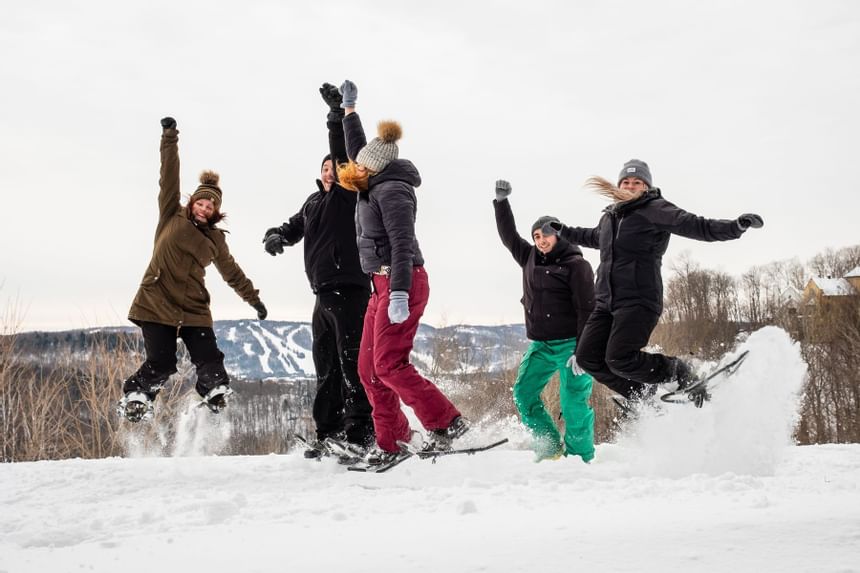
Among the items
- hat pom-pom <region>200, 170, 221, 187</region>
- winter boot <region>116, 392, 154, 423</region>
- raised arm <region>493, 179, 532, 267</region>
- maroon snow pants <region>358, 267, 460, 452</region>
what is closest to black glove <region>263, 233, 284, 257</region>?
hat pom-pom <region>200, 170, 221, 187</region>

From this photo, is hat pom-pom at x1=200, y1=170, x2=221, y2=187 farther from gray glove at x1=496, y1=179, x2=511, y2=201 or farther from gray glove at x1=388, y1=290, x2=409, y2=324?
gray glove at x1=496, y1=179, x2=511, y2=201

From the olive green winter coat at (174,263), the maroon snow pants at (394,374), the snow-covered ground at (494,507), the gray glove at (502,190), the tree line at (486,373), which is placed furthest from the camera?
the tree line at (486,373)

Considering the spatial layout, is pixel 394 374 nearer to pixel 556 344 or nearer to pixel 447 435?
pixel 447 435

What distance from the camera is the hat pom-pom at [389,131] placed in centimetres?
442

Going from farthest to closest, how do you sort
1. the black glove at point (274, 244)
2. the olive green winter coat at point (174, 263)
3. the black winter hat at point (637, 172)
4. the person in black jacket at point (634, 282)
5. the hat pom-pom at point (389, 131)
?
the black glove at point (274, 244) → the olive green winter coat at point (174, 263) → the black winter hat at point (637, 172) → the hat pom-pom at point (389, 131) → the person in black jacket at point (634, 282)

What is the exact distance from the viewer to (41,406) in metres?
18.9

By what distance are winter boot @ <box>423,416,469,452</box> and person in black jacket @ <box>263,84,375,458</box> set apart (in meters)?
0.63

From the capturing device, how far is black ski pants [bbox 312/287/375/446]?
4652 mm

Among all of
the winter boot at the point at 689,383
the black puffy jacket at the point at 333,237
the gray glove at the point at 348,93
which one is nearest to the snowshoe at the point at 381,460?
the black puffy jacket at the point at 333,237

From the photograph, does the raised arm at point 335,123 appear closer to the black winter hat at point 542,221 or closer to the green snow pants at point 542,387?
the black winter hat at point 542,221

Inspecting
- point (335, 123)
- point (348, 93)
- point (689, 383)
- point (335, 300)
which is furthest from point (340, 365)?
point (689, 383)

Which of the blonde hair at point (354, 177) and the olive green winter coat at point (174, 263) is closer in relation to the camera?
the blonde hair at point (354, 177)

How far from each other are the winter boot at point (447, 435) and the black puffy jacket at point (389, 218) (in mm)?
964

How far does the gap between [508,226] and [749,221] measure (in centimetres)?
224
